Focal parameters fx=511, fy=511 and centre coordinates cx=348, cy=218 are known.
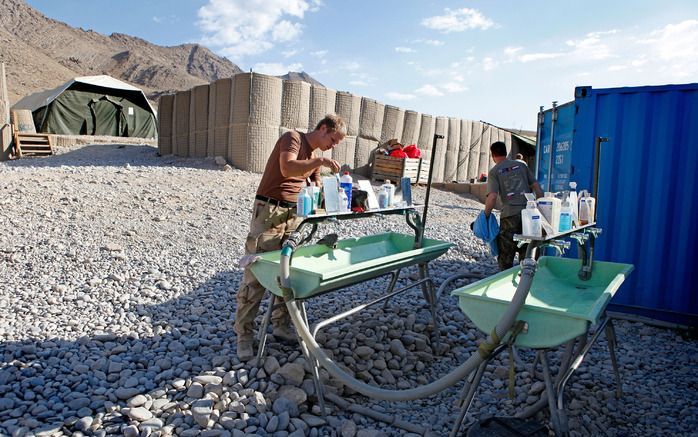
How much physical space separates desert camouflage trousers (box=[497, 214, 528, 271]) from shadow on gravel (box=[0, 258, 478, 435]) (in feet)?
6.81

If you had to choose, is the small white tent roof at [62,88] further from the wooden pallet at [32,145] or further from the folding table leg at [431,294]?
the folding table leg at [431,294]

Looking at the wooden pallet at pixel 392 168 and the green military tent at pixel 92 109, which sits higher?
the green military tent at pixel 92 109

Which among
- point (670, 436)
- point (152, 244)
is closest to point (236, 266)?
point (152, 244)

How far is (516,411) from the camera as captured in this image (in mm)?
3408

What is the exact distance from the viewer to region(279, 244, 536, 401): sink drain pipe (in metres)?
2.44

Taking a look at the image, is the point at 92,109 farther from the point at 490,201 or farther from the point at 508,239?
the point at 508,239

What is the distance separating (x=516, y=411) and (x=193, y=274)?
12.7 feet

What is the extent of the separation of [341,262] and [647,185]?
3257mm

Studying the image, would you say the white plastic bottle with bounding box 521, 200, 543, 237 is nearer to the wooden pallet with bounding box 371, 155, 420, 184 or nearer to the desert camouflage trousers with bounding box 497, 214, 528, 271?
the desert camouflage trousers with bounding box 497, 214, 528, 271

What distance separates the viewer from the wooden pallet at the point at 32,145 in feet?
52.2

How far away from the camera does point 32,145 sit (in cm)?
1631

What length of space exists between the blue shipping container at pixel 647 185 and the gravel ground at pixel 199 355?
414mm

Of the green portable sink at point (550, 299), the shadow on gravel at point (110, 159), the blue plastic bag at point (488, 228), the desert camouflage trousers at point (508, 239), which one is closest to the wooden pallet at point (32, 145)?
the shadow on gravel at point (110, 159)

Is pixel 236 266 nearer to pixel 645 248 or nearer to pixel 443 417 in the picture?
pixel 443 417
